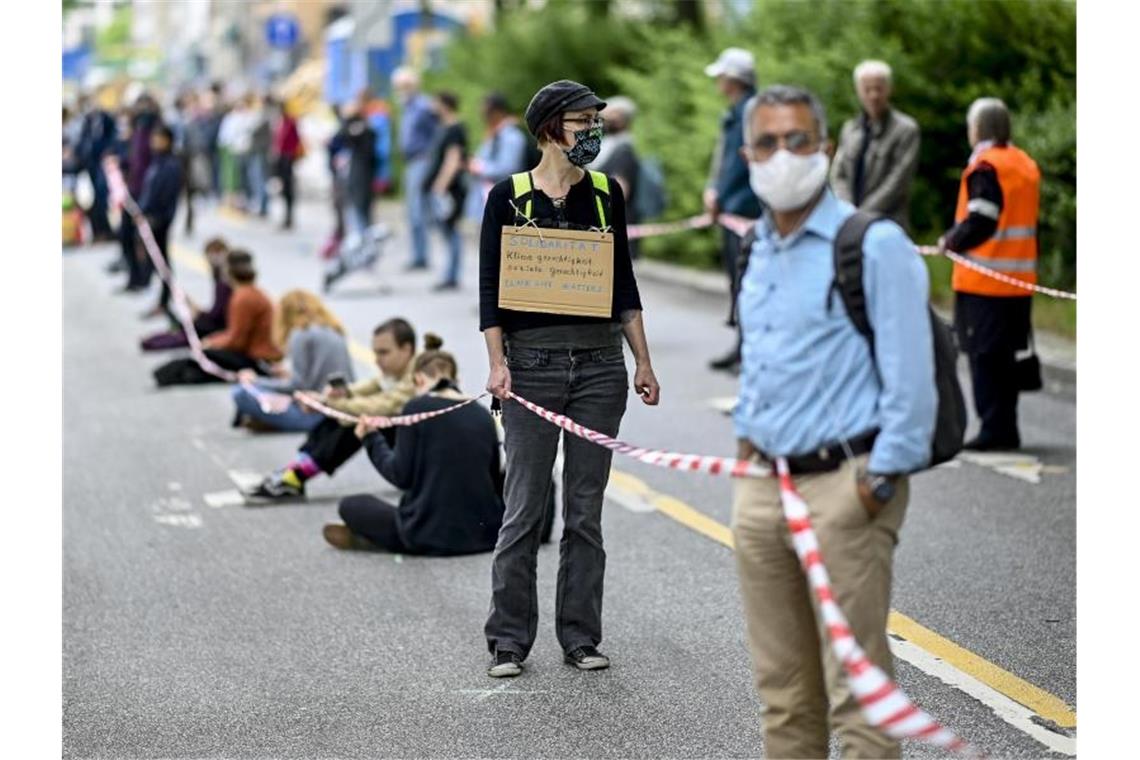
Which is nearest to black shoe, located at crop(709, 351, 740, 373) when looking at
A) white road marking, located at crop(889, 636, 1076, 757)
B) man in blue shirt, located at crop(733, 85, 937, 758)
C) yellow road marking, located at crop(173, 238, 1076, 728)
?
yellow road marking, located at crop(173, 238, 1076, 728)

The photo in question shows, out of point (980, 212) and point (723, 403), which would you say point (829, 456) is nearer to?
point (980, 212)

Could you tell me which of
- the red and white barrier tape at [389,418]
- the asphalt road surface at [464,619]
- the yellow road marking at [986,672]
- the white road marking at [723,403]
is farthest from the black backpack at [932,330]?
the white road marking at [723,403]

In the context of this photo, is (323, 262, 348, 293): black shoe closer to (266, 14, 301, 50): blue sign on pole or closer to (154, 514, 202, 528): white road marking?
(154, 514, 202, 528): white road marking

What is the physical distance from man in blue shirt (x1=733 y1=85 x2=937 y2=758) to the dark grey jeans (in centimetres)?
183

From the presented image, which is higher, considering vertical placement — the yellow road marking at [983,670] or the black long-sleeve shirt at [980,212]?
the black long-sleeve shirt at [980,212]

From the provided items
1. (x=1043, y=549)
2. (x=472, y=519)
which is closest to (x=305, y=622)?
(x=472, y=519)

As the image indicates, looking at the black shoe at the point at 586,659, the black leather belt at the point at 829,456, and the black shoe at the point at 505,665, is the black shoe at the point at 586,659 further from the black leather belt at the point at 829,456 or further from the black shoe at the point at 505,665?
the black leather belt at the point at 829,456

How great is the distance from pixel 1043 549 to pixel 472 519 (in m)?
2.42

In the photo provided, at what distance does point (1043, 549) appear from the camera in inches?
343

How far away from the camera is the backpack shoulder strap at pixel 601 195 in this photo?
21.6 ft

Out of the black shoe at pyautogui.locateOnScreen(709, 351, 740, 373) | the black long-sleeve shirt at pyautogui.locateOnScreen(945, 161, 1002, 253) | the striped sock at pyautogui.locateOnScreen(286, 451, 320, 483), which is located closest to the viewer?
the striped sock at pyautogui.locateOnScreen(286, 451, 320, 483)

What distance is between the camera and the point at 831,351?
15.3ft

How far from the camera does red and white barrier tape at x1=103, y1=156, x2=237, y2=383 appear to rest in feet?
47.9

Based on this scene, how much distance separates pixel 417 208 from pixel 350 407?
12.1 m
